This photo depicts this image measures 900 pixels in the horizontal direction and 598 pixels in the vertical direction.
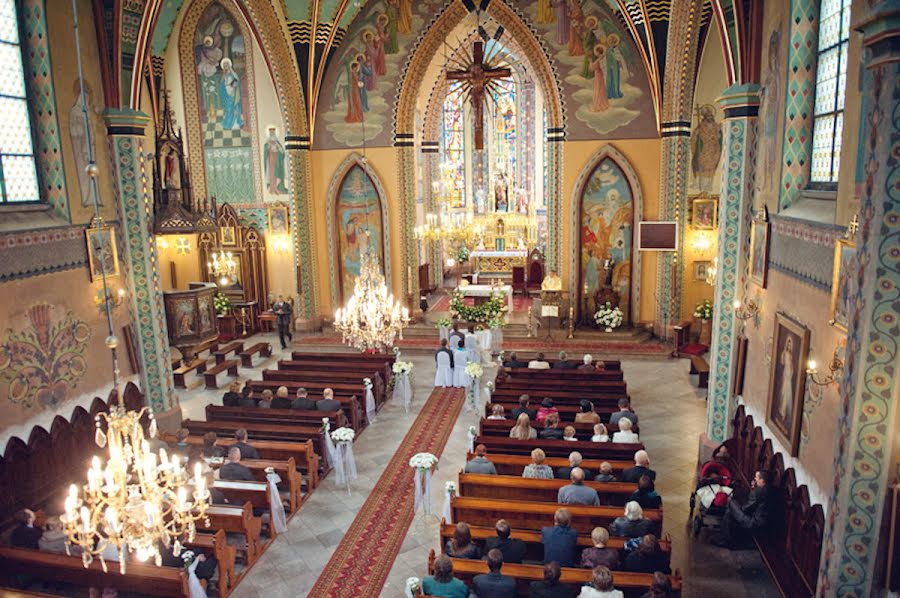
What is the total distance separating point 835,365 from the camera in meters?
6.89

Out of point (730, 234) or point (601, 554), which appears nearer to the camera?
point (601, 554)

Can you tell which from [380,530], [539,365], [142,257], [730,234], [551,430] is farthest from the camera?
[539,365]

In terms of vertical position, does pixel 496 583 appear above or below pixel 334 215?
below

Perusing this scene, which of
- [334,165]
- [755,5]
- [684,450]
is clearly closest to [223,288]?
[334,165]

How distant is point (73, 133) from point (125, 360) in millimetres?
4434

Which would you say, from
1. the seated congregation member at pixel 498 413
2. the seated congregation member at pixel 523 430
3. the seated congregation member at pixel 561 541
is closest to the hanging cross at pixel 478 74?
the seated congregation member at pixel 498 413

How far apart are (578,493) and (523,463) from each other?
153 cm

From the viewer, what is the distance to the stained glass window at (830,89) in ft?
26.3

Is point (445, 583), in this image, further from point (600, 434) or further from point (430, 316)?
point (430, 316)

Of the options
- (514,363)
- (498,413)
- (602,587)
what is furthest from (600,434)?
(514,363)

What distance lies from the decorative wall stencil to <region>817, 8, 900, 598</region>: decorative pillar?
1125 cm

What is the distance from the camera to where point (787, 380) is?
346 inches

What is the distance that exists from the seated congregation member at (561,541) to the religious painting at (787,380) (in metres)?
3.18

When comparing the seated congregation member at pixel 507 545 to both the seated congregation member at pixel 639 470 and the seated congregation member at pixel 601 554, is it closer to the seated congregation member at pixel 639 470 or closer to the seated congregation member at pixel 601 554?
the seated congregation member at pixel 601 554
